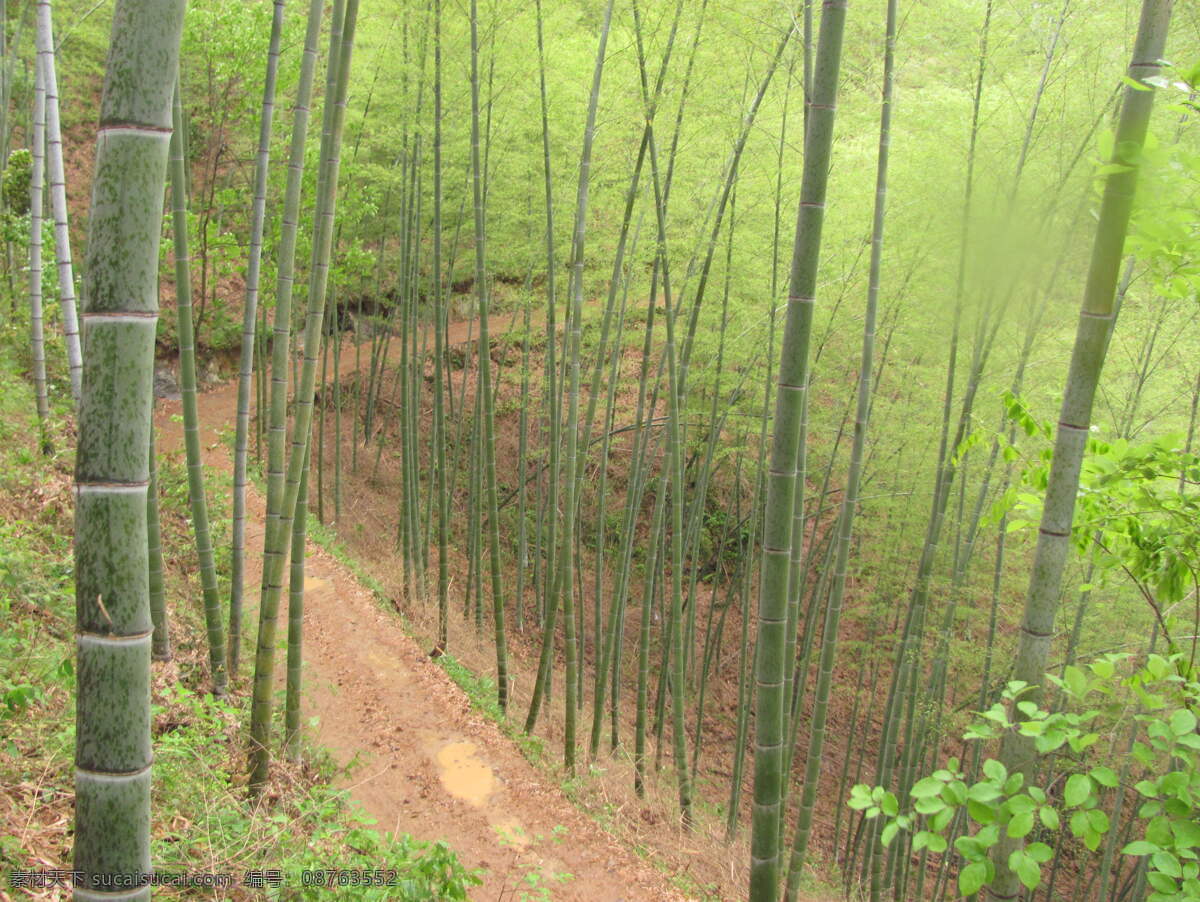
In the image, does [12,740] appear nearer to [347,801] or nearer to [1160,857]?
[347,801]

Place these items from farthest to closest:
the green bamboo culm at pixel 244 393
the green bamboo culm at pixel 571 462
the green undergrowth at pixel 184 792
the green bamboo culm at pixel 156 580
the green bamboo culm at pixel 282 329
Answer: the green bamboo culm at pixel 571 462 < the green bamboo culm at pixel 244 393 < the green bamboo culm at pixel 156 580 < the green bamboo culm at pixel 282 329 < the green undergrowth at pixel 184 792

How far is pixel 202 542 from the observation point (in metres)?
3.85

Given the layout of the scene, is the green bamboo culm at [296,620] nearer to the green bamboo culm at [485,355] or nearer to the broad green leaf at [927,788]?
the green bamboo culm at [485,355]

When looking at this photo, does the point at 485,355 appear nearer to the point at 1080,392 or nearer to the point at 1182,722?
the point at 1080,392

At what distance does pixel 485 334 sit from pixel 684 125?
1953 mm

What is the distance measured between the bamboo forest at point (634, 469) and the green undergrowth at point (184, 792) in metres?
0.02

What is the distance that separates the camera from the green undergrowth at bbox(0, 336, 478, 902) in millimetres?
2275

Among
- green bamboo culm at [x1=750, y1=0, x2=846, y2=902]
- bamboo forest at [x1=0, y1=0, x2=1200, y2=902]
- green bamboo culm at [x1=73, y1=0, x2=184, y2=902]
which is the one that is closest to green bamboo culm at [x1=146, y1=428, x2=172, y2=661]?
bamboo forest at [x1=0, y1=0, x2=1200, y2=902]

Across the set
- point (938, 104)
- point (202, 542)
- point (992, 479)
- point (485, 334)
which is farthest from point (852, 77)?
point (202, 542)

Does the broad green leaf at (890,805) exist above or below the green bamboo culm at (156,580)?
above

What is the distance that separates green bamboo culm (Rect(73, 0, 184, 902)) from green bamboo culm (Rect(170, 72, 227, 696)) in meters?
2.13

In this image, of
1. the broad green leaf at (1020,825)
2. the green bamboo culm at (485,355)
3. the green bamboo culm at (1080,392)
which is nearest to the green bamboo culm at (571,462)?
the green bamboo culm at (485,355)

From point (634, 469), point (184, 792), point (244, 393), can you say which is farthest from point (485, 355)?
point (184, 792)

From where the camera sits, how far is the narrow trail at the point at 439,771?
173 inches
